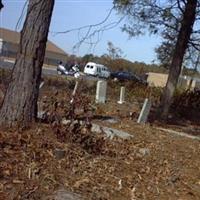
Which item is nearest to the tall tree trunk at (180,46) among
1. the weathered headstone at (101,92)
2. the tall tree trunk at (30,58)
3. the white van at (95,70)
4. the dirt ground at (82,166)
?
the weathered headstone at (101,92)

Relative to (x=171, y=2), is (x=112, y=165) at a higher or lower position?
lower

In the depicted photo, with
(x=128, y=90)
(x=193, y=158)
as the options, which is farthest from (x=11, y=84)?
(x=128, y=90)

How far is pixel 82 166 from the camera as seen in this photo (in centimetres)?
720

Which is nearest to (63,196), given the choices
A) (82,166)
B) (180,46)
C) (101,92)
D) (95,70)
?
(82,166)

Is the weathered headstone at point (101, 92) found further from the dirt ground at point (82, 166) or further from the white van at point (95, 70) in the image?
the white van at point (95, 70)

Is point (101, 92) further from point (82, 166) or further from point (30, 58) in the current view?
point (82, 166)

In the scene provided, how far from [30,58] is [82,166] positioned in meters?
2.08

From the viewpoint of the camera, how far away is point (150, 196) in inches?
276

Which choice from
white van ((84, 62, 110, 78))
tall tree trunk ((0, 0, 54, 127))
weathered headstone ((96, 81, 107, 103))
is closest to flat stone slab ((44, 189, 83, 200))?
tall tree trunk ((0, 0, 54, 127))

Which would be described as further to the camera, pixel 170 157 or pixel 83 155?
pixel 170 157

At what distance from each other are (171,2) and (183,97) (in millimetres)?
8416

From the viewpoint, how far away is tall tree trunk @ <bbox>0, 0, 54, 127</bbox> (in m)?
8.16

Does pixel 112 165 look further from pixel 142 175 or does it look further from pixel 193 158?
pixel 193 158

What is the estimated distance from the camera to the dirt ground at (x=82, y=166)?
6059 mm
